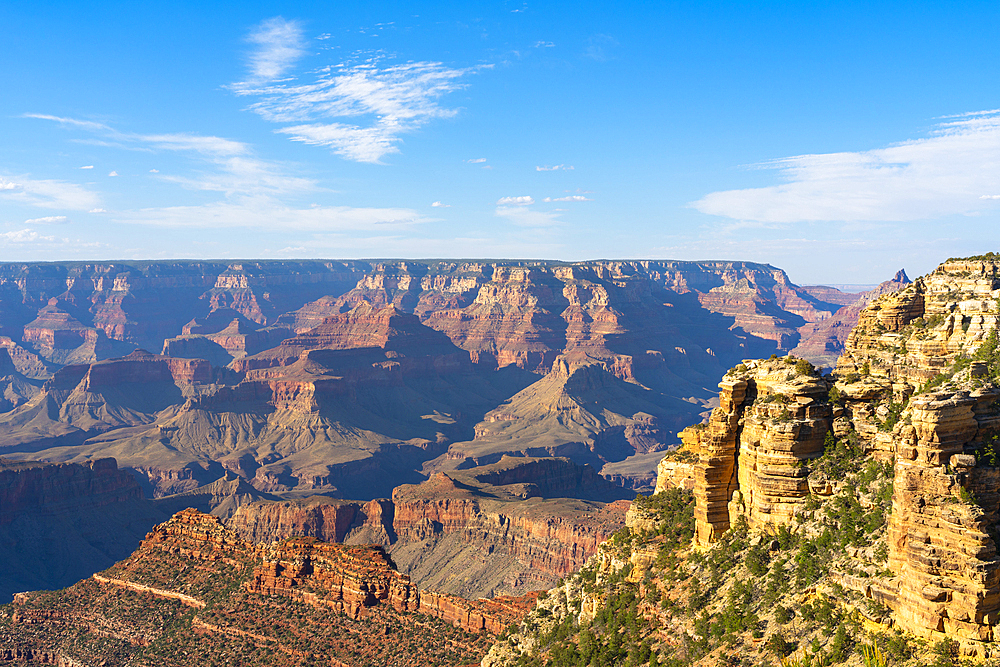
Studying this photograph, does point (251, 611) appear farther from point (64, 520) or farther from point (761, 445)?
point (64, 520)

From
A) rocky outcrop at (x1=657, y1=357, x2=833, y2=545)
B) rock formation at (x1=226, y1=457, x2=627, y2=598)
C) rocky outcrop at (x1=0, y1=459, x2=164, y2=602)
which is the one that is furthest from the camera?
rocky outcrop at (x1=0, y1=459, x2=164, y2=602)

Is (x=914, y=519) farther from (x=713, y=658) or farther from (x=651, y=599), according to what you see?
(x=651, y=599)

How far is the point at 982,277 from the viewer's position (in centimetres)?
5125

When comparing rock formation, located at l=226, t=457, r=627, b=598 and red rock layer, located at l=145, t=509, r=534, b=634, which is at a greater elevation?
red rock layer, located at l=145, t=509, r=534, b=634

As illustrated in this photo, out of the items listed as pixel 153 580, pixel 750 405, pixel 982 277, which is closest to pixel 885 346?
pixel 982 277

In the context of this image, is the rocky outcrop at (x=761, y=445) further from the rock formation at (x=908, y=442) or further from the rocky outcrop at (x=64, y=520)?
the rocky outcrop at (x=64, y=520)

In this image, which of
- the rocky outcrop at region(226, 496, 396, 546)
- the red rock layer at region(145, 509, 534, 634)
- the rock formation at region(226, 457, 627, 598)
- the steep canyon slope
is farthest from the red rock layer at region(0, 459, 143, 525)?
the steep canyon slope

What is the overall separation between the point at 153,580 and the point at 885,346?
7432cm

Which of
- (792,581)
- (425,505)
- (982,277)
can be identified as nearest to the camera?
(792,581)

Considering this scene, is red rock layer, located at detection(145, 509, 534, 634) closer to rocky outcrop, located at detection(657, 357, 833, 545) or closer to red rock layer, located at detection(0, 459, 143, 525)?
rocky outcrop, located at detection(657, 357, 833, 545)

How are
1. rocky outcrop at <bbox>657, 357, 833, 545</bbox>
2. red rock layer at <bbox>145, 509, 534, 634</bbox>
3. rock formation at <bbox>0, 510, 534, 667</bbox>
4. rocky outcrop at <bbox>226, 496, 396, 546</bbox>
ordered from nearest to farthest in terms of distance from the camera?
1. rocky outcrop at <bbox>657, 357, 833, 545</bbox>
2. rock formation at <bbox>0, 510, 534, 667</bbox>
3. red rock layer at <bbox>145, 509, 534, 634</bbox>
4. rocky outcrop at <bbox>226, 496, 396, 546</bbox>

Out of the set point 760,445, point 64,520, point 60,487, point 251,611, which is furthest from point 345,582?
point 60,487

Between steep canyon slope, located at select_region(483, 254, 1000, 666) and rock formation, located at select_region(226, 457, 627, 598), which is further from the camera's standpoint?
rock formation, located at select_region(226, 457, 627, 598)

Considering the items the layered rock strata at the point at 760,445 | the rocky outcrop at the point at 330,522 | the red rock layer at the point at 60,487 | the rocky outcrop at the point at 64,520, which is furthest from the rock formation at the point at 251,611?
the red rock layer at the point at 60,487
